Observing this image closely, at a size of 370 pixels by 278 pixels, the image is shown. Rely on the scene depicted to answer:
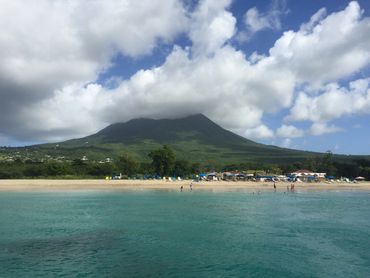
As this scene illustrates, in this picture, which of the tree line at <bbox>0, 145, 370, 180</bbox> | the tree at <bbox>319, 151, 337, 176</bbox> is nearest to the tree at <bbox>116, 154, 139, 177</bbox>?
the tree line at <bbox>0, 145, 370, 180</bbox>

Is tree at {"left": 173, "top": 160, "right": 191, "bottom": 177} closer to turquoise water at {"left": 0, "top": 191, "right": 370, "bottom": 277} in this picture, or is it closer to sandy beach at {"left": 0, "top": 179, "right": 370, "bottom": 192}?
sandy beach at {"left": 0, "top": 179, "right": 370, "bottom": 192}

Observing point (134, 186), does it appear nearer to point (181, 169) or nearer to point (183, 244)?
point (181, 169)

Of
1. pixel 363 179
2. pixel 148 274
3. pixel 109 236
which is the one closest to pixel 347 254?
pixel 148 274

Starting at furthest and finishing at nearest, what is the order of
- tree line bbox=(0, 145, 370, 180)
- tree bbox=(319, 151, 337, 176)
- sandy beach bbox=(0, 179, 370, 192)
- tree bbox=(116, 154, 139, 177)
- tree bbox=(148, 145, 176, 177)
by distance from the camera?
tree bbox=(319, 151, 337, 176)
tree bbox=(116, 154, 139, 177)
tree bbox=(148, 145, 176, 177)
tree line bbox=(0, 145, 370, 180)
sandy beach bbox=(0, 179, 370, 192)

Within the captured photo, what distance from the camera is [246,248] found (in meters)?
20.4

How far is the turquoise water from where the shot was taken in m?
16.1

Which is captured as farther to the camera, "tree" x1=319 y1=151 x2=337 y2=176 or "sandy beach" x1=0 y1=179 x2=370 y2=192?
"tree" x1=319 y1=151 x2=337 y2=176

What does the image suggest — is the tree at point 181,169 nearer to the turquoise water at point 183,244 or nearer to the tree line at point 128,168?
the tree line at point 128,168

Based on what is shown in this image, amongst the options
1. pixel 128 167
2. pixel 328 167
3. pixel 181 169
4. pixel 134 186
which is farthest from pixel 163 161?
pixel 328 167

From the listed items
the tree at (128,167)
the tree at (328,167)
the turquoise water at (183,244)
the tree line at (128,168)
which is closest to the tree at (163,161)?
the tree line at (128,168)

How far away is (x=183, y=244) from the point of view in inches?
832

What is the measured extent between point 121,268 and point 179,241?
639 centimetres

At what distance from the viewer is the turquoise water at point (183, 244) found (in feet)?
52.9

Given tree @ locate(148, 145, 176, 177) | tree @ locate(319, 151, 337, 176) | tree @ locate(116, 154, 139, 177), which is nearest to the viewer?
tree @ locate(148, 145, 176, 177)
